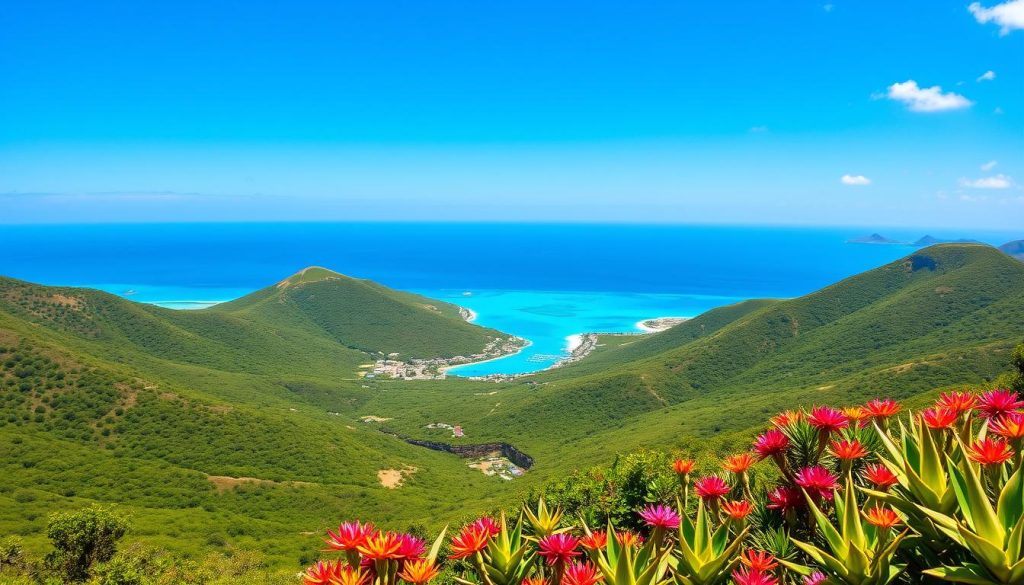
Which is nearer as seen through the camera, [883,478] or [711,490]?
[883,478]

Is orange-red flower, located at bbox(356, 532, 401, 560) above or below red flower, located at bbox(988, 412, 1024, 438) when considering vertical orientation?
below

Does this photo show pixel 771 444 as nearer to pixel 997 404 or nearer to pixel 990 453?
pixel 990 453

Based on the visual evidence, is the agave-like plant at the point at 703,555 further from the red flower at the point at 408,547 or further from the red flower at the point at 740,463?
the red flower at the point at 408,547

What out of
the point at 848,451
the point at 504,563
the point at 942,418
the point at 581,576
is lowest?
the point at 504,563

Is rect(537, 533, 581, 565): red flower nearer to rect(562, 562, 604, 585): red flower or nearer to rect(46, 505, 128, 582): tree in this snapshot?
rect(562, 562, 604, 585): red flower

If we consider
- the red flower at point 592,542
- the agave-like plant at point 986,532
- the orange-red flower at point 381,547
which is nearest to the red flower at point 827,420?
the agave-like plant at point 986,532

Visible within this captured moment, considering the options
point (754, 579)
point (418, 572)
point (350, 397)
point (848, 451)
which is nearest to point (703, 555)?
point (754, 579)

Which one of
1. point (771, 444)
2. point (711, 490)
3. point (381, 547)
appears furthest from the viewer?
point (771, 444)

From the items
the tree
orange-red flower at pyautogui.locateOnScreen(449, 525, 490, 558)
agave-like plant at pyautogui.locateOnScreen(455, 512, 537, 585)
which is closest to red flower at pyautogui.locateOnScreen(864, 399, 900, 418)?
agave-like plant at pyautogui.locateOnScreen(455, 512, 537, 585)
